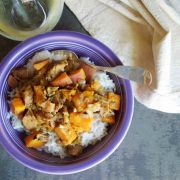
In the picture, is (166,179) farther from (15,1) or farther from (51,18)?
(15,1)

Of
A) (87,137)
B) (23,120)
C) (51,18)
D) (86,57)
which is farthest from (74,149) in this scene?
(51,18)

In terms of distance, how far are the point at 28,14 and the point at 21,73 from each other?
0.70ft

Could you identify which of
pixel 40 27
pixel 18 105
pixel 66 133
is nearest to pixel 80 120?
pixel 66 133

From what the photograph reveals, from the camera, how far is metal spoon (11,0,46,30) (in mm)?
1181

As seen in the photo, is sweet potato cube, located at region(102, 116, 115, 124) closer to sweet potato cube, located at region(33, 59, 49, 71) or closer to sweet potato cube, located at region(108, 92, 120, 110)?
sweet potato cube, located at region(108, 92, 120, 110)

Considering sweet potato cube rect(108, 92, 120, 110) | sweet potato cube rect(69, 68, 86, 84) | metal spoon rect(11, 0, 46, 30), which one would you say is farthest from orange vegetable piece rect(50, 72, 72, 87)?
metal spoon rect(11, 0, 46, 30)

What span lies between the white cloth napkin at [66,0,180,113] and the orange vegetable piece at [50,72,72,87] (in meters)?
0.21

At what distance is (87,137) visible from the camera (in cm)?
108

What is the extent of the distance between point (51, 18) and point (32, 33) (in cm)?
7

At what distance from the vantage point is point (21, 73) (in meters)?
1.08

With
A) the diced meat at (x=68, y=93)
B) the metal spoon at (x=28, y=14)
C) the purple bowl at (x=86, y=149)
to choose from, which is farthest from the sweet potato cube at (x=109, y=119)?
the metal spoon at (x=28, y=14)

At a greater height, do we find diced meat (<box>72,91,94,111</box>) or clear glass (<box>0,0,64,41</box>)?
clear glass (<box>0,0,64,41</box>)

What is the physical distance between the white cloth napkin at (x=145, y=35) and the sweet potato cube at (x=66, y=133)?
24 centimetres

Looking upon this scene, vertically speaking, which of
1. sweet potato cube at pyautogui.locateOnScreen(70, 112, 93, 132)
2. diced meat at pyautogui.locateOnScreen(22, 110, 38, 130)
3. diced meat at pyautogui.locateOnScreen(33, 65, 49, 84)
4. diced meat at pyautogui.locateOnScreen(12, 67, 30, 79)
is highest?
diced meat at pyautogui.locateOnScreen(12, 67, 30, 79)
